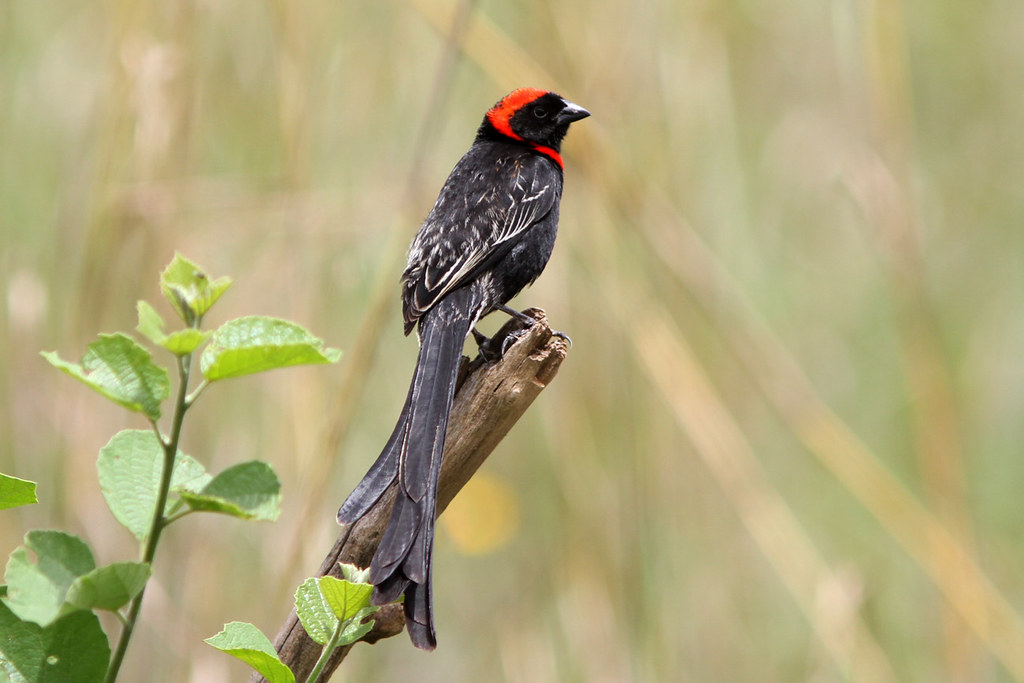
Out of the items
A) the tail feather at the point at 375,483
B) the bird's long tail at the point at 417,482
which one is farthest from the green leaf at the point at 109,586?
the tail feather at the point at 375,483

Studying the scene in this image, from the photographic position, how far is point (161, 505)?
2.96 ft

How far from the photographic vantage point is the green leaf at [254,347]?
898 mm

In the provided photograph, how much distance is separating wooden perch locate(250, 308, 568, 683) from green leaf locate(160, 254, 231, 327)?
0.55 m

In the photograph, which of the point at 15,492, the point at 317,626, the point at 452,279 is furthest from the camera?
the point at 452,279

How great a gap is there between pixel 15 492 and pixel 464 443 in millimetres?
1004

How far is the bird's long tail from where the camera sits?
146cm

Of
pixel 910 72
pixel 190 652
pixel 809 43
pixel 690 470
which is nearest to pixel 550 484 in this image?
pixel 690 470

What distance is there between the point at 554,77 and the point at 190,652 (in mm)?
2387

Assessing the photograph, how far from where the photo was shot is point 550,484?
167 inches

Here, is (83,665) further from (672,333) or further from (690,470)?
(690,470)

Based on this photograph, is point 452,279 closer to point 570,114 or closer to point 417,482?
point 570,114

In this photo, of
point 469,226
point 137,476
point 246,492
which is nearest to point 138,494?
point 137,476

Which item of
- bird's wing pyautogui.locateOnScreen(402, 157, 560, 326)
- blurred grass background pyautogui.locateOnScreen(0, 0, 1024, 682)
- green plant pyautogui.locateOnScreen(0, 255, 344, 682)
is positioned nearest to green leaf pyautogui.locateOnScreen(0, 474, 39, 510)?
green plant pyautogui.locateOnScreen(0, 255, 344, 682)

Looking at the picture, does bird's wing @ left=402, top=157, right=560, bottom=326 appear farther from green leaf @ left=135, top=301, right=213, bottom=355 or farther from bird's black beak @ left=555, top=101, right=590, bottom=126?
green leaf @ left=135, top=301, right=213, bottom=355
